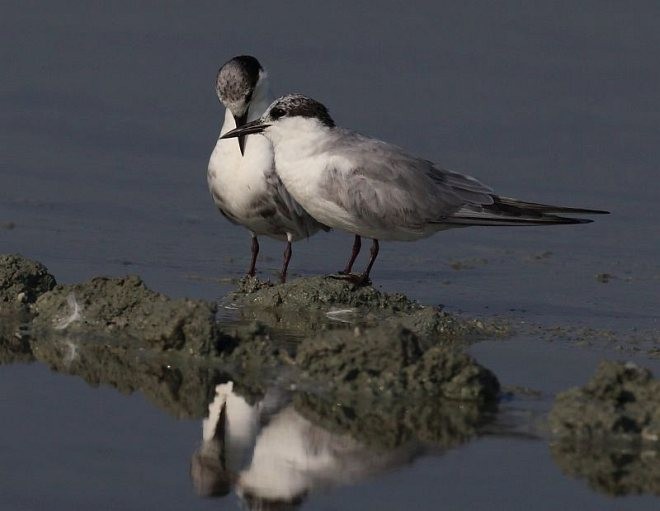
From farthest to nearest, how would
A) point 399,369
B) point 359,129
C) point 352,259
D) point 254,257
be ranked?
point 359,129 < point 254,257 < point 352,259 < point 399,369

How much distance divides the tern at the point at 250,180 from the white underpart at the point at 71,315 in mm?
1858

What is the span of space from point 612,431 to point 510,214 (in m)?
2.86

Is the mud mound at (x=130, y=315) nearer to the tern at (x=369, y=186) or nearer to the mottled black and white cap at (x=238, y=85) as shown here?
the tern at (x=369, y=186)

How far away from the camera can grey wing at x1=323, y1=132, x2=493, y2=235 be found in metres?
8.12

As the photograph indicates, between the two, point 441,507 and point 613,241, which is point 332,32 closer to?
point 613,241

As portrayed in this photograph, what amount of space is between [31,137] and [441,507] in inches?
→ 269

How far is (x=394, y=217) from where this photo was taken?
27.0 feet

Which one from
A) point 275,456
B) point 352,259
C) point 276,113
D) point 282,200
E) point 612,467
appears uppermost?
point 276,113

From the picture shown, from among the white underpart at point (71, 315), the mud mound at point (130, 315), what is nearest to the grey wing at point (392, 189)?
the mud mound at point (130, 315)

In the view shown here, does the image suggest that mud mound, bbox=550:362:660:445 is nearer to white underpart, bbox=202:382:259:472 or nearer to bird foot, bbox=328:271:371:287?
white underpart, bbox=202:382:259:472

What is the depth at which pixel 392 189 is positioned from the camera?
26.8 feet

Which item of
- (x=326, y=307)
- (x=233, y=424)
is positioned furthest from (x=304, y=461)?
(x=326, y=307)

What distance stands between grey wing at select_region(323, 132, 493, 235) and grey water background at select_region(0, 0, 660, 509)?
0.59 m

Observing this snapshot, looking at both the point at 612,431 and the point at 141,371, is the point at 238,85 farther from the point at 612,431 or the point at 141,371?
the point at 612,431
